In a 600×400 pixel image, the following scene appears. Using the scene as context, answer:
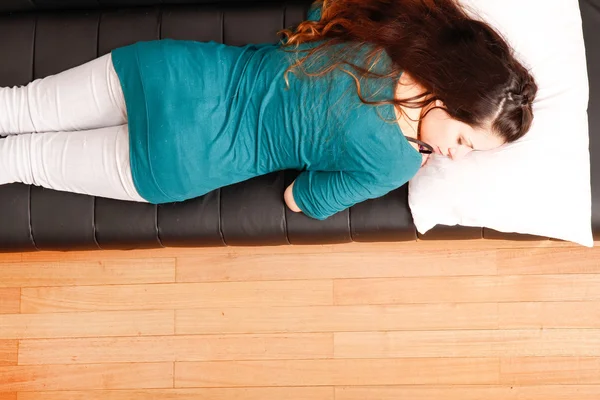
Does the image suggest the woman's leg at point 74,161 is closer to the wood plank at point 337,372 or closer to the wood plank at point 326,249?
the wood plank at point 326,249

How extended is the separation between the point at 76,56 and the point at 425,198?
3.44ft

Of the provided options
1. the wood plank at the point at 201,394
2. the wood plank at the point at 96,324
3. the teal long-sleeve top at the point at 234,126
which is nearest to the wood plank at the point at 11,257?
the wood plank at the point at 96,324

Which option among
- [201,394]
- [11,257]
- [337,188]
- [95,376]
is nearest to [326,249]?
[337,188]

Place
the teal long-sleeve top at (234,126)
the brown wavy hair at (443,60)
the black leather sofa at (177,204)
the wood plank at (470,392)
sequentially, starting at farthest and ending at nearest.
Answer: the wood plank at (470,392) < the black leather sofa at (177,204) < the teal long-sleeve top at (234,126) < the brown wavy hair at (443,60)

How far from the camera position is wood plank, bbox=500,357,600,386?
174 centimetres

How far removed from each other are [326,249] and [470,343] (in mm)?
539

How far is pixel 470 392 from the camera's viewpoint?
175 cm

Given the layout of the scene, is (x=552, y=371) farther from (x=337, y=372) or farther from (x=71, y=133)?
(x=71, y=133)

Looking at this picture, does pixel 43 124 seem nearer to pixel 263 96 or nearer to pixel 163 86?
pixel 163 86

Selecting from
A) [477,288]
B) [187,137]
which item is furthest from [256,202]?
[477,288]

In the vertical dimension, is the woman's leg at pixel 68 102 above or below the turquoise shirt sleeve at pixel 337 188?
above

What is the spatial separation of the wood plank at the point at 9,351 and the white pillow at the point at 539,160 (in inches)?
55.1

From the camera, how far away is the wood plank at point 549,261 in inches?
69.2

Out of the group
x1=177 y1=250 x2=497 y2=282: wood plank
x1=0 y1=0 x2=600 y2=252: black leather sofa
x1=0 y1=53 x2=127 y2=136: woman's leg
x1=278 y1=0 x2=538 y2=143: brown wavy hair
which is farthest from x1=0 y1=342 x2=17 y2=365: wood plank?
x1=278 y1=0 x2=538 y2=143: brown wavy hair
